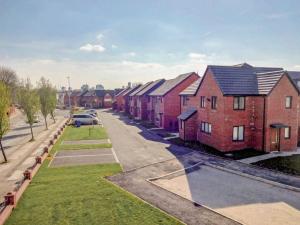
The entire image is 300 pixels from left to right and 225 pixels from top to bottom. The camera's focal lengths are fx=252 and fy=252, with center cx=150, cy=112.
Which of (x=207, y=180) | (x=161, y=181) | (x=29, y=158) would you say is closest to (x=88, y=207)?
(x=161, y=181)

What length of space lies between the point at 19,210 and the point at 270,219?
12.1 metres

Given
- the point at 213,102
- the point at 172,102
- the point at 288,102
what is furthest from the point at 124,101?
the point at 288,102

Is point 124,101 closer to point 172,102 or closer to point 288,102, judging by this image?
point 172,102

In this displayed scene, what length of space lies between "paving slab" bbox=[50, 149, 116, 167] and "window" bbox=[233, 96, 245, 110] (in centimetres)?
1271

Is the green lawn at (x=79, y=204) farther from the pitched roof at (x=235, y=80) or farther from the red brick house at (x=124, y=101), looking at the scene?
the red brick house at (x=124, y=101)

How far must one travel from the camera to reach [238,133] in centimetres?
2500

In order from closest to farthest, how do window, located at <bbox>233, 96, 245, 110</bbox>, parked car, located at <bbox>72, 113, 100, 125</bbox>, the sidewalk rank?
1. the sidewalk
2. window, located at <bbox>233, 96, 245, 110</bbox>
3. parked car, located at <bbox>72, 113, 100, 125</bbox>

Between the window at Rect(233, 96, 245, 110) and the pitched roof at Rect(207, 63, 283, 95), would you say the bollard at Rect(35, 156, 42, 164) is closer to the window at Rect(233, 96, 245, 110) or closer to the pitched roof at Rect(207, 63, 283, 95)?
the pitched roof at Rect(207, 63, 283, 95)

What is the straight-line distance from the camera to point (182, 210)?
12.6 meters

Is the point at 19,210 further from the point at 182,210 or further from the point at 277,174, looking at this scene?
the point at 277,174

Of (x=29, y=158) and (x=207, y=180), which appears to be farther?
(x=29, y=158)

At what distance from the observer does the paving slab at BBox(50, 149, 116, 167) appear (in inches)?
824

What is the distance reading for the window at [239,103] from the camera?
80.8ft

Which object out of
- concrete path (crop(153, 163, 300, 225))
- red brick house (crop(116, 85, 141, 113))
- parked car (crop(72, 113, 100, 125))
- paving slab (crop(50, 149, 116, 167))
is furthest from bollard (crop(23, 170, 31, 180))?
red brick house (crop(116, 85, 141, 113))
